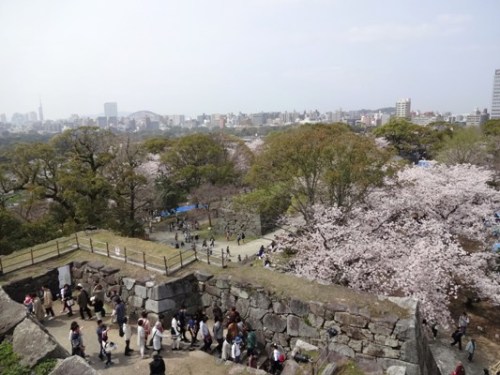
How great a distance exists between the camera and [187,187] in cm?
3522

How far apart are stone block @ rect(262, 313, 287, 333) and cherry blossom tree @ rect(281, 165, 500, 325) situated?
246 cm

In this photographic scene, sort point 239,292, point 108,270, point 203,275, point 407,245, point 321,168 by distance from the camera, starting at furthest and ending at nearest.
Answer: point 321,168 < point 407,245 < point 108,270 < point 203,275 < point 239,292

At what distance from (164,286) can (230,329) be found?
86.4 inches

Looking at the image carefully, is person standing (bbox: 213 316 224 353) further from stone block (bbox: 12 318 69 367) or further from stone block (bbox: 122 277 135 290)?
stone block (bbox: 12 318 69 367)

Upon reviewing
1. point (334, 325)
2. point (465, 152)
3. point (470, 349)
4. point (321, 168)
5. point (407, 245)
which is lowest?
point (470, 349)

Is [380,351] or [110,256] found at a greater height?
[110,256]

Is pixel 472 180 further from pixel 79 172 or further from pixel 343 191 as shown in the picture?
pixel 79 172

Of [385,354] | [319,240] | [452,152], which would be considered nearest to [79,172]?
[319,240]

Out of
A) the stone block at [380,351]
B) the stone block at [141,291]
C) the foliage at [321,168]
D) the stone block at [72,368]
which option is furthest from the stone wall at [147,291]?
the foliage at [321,168]

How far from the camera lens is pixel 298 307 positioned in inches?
331

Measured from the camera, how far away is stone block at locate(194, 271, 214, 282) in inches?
390

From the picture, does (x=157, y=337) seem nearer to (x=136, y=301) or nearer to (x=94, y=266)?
(x=136, y=301)

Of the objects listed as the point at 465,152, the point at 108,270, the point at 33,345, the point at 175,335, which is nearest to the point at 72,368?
the point at 33,345

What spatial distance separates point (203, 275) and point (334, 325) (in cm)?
372
